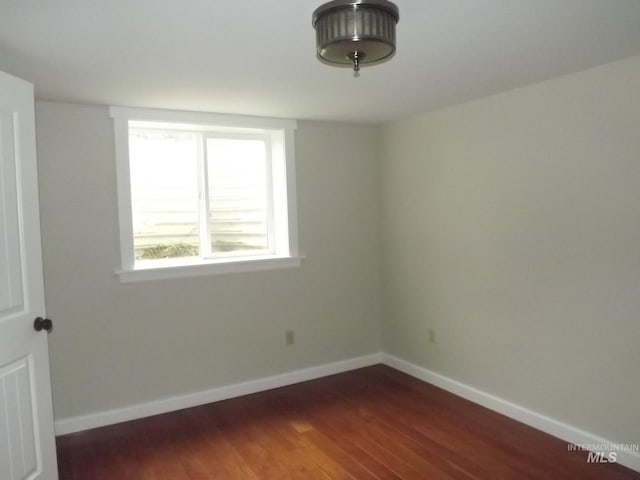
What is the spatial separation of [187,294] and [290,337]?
3.02ft

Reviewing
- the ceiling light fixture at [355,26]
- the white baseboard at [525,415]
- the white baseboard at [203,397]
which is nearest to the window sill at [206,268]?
the white baseboard at [203,397]

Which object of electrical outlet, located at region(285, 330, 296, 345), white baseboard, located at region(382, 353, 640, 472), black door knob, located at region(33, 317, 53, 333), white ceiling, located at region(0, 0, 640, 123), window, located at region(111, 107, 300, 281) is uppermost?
white ceiling, located at region(0, 0, 640, 123)

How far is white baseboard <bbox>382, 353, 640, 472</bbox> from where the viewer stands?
95.4 inches

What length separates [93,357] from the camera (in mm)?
2996

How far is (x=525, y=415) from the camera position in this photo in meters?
2.90

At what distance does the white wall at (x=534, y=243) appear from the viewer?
2367mm

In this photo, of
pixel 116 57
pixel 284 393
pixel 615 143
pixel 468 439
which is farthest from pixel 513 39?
pixel 284 393

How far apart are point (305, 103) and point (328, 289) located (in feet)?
5.18

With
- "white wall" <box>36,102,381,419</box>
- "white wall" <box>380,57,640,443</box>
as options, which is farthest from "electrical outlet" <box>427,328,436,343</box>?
"white wall" <box>36,102,381,419</box>

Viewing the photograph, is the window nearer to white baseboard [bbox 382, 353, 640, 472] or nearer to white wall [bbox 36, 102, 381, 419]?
white wall [bbox 36, 102, 381, 419]

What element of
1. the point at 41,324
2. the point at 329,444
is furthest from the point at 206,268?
the point at 329,444

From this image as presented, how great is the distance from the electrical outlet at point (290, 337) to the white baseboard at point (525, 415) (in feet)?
3.21

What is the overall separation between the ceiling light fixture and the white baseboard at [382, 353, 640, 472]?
240cm

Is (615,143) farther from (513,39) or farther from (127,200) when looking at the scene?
(127,200)
